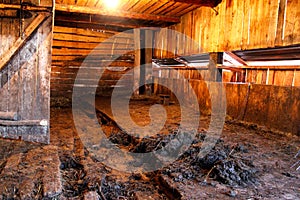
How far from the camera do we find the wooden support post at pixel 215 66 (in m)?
4.71

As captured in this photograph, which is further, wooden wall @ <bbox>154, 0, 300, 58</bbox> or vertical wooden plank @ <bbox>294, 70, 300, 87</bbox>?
vertical wooden plank @ <bbox>294, 70, 300, 87</bbox>

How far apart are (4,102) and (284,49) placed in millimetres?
4121

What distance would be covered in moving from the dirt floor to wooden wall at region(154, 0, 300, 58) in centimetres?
161

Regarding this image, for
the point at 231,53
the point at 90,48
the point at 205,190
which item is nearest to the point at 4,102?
the point at 205,190

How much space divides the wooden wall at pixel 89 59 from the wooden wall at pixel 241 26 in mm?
2269

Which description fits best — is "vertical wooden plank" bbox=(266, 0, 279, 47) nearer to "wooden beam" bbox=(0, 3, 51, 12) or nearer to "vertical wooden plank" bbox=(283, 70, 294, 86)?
"vertical wooden plank" bbox=(283, 70, 294, 86)

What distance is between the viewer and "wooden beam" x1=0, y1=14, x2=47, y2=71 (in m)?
2.82

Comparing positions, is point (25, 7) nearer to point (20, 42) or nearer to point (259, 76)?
point (20, 42)

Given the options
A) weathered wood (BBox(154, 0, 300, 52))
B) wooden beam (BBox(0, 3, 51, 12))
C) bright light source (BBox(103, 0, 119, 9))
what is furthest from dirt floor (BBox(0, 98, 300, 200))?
bright light source (BBox(103, 0, 119, 9))

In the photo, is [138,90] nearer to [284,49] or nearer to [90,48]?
[90,48]

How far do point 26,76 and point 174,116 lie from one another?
2.92 metres

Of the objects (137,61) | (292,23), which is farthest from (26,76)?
(137,61)

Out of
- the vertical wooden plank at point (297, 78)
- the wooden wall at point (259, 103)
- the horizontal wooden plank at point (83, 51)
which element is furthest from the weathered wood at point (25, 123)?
the horizontal wooden plank at point (83, 51)

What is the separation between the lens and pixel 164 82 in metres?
7.39
